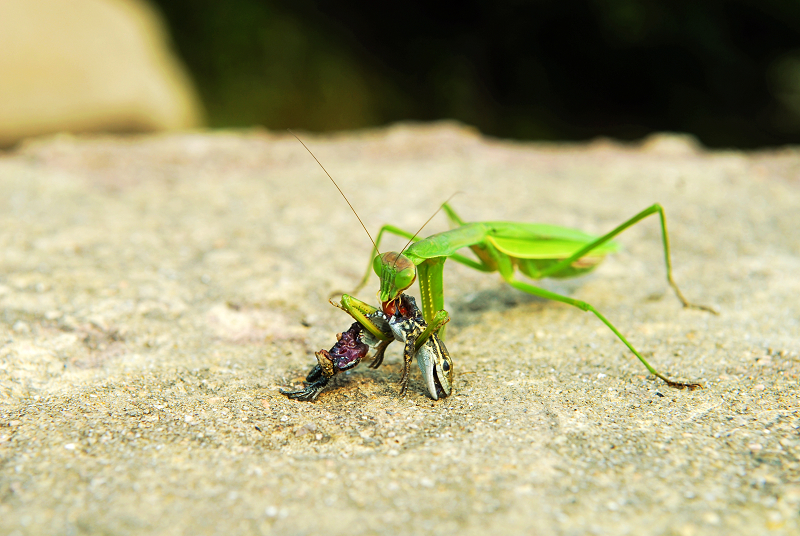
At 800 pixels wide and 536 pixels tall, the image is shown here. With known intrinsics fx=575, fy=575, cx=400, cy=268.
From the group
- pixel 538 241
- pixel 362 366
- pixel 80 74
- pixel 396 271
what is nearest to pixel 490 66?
pixel 80 74

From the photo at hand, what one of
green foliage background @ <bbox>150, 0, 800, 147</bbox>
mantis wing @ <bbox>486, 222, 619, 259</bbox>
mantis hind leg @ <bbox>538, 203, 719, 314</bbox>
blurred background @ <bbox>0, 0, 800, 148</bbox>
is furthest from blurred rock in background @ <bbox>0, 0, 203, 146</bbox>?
mantis hind leg @ <bbox>538, 203, 719, 314</bbox>

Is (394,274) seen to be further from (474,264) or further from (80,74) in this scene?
(80,74)

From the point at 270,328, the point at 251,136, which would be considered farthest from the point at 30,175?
the point at 270,328

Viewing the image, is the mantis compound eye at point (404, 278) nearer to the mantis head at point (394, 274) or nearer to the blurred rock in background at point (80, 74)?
the mantis head at point (394, 274)

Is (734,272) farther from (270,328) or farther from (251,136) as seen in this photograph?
(251,136)

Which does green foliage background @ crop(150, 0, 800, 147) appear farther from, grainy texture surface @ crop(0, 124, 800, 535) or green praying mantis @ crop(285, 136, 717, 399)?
green praying mantis @ crop(285, 136, 717, 399)

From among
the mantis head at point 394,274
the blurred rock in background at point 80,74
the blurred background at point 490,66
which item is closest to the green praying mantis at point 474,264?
the mantis head at point 394,274
